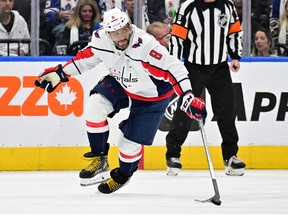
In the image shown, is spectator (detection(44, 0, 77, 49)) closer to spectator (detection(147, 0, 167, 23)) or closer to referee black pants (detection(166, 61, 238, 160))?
spectator (detection(147, 0, 167, 23))

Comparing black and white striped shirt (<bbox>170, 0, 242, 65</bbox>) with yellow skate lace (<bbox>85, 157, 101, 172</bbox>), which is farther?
black and white striped shirt (<bbox>170, 0, 242, 65</bbox>)

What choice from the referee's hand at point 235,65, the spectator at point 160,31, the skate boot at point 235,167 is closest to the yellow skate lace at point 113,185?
the skate boot at point 235,167

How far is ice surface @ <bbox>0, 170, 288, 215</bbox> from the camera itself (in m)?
5.29

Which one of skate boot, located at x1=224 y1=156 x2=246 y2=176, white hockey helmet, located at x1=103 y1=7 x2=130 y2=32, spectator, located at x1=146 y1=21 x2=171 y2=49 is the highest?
white hockey helmet, located at x1=103 y1=7 x2=130 y2=32

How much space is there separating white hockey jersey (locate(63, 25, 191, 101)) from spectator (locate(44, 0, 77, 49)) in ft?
6.59

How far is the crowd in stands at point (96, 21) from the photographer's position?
8141 millimetres

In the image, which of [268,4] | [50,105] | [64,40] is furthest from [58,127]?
[268,4]

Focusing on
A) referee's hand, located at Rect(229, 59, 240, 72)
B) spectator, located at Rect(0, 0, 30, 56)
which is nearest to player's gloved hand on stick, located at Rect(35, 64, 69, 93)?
referee's hand, located at Rect(229, 59, 240, 72)

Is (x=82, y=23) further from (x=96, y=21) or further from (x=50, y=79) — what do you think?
(x=50, y=79)

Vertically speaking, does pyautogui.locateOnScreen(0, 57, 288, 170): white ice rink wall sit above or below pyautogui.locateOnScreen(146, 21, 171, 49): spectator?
below

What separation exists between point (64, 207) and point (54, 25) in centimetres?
305

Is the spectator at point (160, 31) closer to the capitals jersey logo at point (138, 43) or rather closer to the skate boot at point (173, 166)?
the skate boot at point (173, 166)

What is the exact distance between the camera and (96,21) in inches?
327

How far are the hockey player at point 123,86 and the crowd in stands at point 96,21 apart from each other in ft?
6.53
